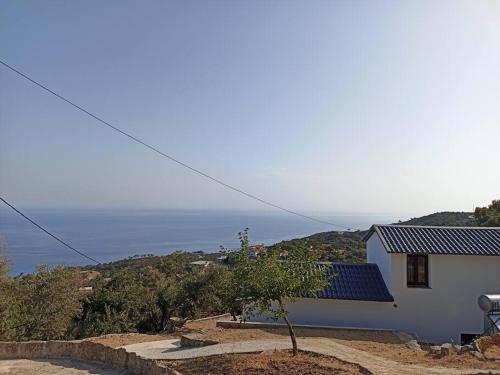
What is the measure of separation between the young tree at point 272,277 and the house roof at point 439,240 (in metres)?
6.73

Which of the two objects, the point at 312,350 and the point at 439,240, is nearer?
the point at 312,350

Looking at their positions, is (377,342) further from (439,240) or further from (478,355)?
(439,240)

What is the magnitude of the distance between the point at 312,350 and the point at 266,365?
1.88m

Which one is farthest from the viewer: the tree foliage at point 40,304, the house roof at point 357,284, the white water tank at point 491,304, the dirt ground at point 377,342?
the house roof at point 357,284

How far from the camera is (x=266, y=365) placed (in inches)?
345

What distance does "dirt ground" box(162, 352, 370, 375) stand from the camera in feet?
27.4

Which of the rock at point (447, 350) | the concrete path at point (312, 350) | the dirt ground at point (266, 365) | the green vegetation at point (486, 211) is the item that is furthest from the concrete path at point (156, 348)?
the green vegetation at point (486, 211)

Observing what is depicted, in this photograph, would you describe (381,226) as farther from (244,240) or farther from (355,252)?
(355,252)

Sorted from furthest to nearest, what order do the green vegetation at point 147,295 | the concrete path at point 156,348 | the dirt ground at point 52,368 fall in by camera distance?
the concrete path at point 156,348 < the dirt ground at point 52,368 < the green vegetation at point 147,295

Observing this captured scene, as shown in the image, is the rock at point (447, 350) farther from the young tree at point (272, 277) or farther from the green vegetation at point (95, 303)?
the green vegetation at point (95, 303)

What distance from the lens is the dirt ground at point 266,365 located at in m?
8.34

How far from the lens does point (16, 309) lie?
14469 mm

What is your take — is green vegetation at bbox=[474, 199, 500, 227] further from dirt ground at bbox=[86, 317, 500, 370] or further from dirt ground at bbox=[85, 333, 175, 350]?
dirt ground at bbox=[85, 333, 175, 350]

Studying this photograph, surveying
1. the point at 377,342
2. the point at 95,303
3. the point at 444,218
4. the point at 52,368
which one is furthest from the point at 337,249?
the point at 52,368
